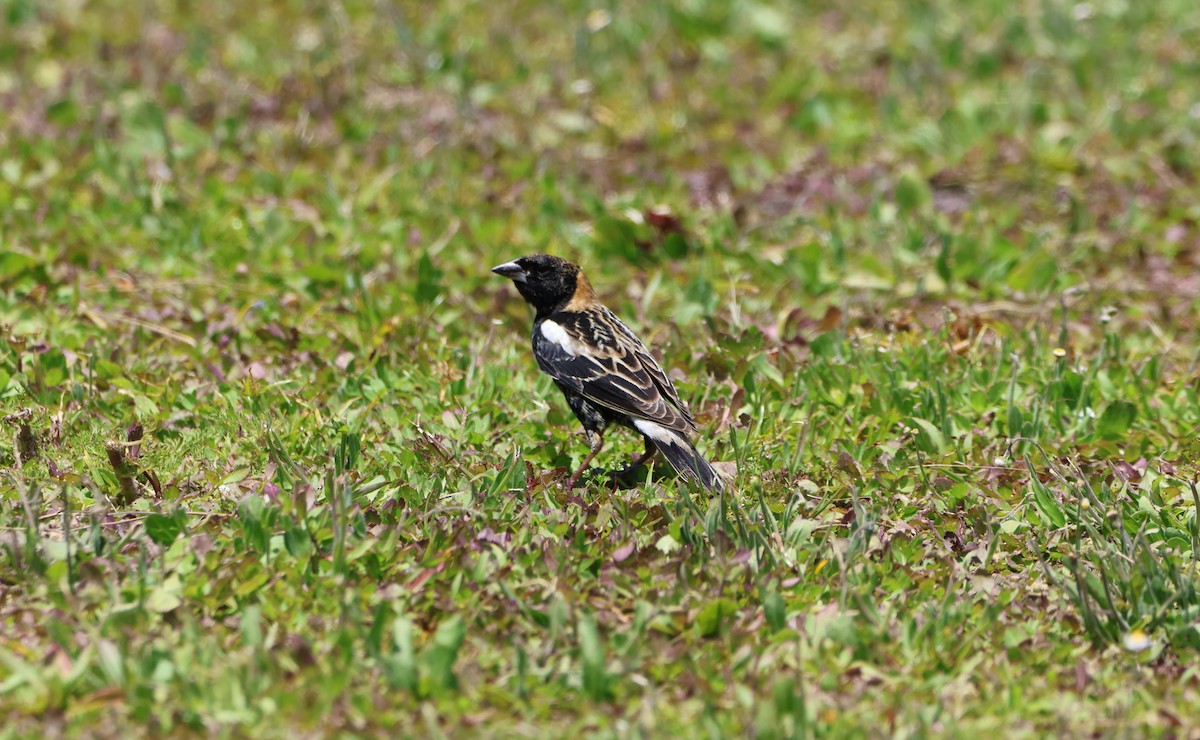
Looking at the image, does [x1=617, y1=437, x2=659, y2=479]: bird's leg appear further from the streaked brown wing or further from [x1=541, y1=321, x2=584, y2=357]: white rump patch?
[x1=541, y1=321, x2=584, y2=357]: white rump patch

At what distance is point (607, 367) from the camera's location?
257 inches

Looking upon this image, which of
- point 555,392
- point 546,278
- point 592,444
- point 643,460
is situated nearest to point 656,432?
point 643,460

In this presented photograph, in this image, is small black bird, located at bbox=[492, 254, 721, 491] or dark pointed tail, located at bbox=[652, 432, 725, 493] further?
small black bird, located at bbox=[492, 254, 721, 491]

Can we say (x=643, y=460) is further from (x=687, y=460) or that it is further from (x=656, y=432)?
(x=687, y=460)

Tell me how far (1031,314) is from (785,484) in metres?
2.73

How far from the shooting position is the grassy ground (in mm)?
4801

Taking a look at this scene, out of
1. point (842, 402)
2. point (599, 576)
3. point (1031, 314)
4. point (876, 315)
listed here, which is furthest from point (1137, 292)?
point (599, 576)

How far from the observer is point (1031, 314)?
8.24 m

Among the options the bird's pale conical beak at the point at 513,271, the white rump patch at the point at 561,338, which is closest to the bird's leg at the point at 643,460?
the white rump patch at the point at 561,338

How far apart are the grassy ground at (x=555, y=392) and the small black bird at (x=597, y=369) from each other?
0.19 metres

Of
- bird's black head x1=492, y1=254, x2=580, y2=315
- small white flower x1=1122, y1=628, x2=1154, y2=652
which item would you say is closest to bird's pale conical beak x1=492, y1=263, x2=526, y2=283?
bird's black head x1=492, y1=254, x2=580, y2=315

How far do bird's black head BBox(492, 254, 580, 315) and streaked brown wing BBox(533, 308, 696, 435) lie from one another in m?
0.16

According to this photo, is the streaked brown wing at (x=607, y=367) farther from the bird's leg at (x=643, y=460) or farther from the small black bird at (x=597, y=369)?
the bird's leg at (x=643, y=460)

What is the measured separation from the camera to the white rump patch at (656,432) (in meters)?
6.24
